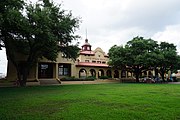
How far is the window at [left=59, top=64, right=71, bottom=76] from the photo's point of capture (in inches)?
1456

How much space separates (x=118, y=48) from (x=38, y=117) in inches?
1278

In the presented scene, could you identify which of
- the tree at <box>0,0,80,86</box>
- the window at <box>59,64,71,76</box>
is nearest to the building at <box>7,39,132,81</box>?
the window at <box>59,64,71,76</box>

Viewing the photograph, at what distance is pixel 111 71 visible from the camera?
145ft

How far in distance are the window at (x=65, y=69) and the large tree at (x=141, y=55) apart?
866 cm

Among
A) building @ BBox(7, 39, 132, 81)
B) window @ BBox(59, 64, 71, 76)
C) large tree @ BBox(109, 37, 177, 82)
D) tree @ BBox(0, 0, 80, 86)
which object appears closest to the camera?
tree @ BBox(0, 0, 80, 86)

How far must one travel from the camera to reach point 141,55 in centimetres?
3491

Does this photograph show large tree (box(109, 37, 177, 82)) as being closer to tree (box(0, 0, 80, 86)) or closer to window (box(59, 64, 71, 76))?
window (box(59, 64, 71, 76))

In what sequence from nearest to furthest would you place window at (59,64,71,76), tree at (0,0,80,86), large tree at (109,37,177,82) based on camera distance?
tree at (0,0,80,86)
large tree at (109,37,177,82)
window at (59,64,71,76)

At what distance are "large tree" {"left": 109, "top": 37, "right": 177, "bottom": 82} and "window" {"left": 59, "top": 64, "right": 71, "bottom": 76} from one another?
866 centimetres

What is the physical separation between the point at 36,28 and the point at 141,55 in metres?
22.0

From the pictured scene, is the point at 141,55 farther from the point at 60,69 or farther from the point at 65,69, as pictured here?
the point at 60,69

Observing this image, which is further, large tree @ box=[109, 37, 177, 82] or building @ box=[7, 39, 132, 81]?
large tree @ box=[109, 37, 177, 82]

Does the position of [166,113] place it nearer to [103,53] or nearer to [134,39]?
[134,39]

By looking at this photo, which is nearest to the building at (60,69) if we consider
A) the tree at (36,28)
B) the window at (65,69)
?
the window at (65,69)
